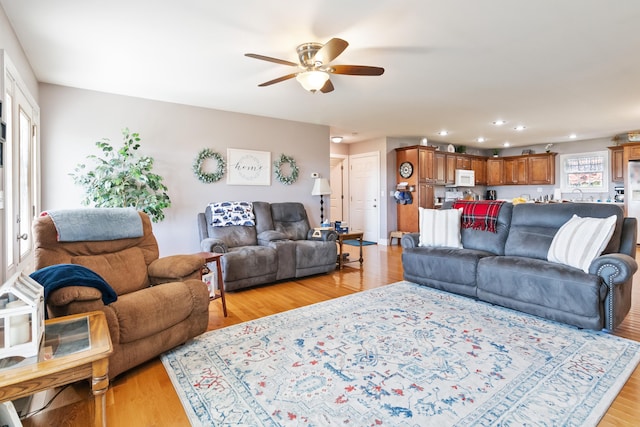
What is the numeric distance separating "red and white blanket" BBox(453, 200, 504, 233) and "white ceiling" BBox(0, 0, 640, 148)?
4.65ft

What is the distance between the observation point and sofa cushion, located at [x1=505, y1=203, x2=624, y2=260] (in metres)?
2.98

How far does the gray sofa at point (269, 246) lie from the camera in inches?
148

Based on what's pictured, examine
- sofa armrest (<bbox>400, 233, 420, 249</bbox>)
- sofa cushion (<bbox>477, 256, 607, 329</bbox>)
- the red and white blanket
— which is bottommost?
sofa cushion (<bbox>477, 256, 607, 329</bbox>)

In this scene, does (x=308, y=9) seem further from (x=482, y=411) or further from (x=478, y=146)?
(x=478, y=146)

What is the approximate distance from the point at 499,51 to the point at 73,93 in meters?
4.66

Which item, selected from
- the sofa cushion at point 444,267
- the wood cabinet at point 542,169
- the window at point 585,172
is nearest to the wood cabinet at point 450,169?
the wood cabinet at point 542,169

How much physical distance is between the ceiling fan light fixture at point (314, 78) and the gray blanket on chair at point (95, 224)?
1870mm

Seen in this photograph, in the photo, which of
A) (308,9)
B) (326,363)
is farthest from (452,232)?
(308,9)

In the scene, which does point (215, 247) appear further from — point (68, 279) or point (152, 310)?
point (68, 279)

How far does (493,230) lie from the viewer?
3.63 m

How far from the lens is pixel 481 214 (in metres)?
3.74

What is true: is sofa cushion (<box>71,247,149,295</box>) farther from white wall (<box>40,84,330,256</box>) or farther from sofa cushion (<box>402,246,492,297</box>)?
sofa cushion (<box>402,246,492,297</box>)

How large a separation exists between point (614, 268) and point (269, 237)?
3513 mm

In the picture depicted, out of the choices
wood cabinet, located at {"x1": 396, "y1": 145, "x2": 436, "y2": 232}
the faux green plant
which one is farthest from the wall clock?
the faux green plant
